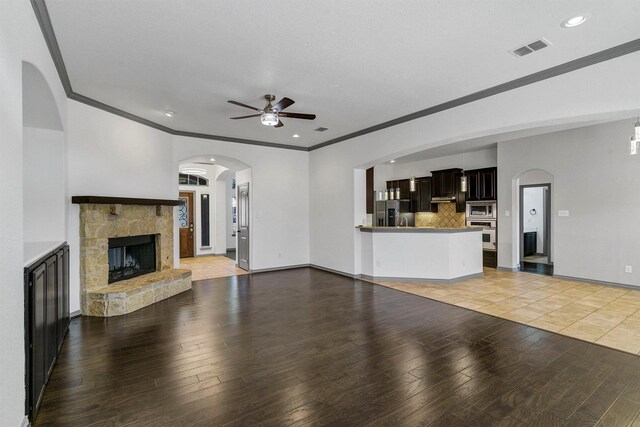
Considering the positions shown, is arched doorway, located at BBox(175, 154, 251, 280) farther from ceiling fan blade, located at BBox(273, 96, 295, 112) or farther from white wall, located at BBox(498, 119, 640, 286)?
white wall, located at BBox(498, 119, 640, 286)

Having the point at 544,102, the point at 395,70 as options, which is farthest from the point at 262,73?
the point at 544,102

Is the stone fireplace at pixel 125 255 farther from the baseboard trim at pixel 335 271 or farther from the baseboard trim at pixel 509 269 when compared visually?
the baseboard trim at pixel 509 269

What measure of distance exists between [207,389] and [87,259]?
10.6 feet

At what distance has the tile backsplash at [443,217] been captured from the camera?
29.6 feet

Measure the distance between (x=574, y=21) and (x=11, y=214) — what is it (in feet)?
15.2

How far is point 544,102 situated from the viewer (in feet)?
12.9

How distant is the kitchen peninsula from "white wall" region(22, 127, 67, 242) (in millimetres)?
5114

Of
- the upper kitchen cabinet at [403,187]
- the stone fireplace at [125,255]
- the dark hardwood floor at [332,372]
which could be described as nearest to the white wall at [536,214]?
the upper kitchen cabinet at [403,187]

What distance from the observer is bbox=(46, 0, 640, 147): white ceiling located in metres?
2.68

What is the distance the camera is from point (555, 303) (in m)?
4.89

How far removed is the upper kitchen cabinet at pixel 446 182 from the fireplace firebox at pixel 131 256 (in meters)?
7.48

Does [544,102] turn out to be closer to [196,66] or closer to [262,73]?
[262,73]

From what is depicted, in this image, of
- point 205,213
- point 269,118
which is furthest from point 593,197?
point 205,213

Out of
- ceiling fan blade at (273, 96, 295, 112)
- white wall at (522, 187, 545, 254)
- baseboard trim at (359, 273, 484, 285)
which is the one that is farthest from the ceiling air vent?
white wall at (522, 187, 545, 254)
